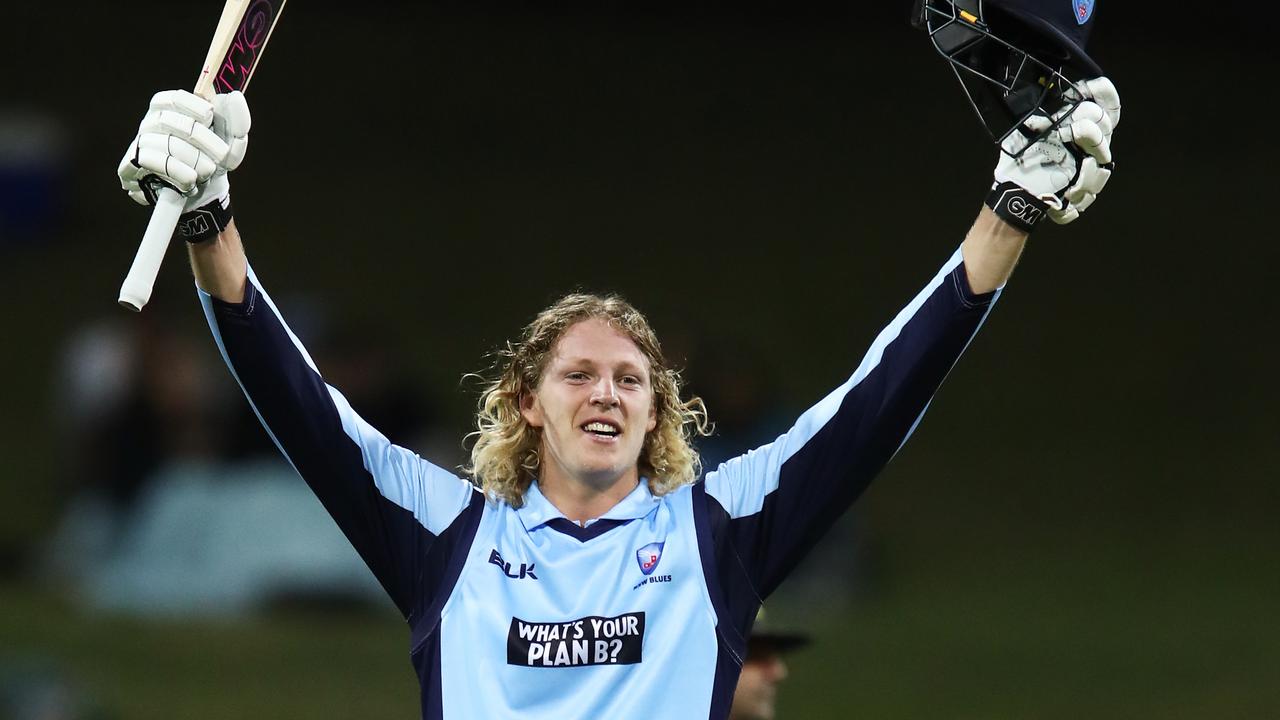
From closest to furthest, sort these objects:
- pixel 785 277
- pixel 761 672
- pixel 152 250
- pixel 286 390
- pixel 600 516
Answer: pixel 152 250, pixel 286 390, pixel 600 516, pixel 761 672, pixel 785 277

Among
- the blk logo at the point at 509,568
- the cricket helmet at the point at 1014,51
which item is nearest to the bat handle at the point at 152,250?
the blk logo at the point at 509,568

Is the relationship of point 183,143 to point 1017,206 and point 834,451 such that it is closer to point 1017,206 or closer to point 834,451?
point 834,451

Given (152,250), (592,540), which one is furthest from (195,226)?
(592,540)

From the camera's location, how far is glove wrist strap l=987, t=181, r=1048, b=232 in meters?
3.27

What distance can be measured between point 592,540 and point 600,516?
3.2 inches

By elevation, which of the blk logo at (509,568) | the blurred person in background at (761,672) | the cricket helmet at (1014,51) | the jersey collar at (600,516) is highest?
the cricket helmet at (1014,51)

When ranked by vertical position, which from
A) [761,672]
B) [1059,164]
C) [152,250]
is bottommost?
[761,672]

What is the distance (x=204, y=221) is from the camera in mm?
3320

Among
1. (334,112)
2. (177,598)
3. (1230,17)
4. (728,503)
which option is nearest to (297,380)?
(728,503)

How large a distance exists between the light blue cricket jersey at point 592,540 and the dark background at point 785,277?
441cm

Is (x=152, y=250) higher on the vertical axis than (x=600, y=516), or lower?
higher

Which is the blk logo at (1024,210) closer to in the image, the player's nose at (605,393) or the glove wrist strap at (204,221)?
the player's nose at (605,393)

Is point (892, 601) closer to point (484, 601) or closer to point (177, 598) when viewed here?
point (177, 598)

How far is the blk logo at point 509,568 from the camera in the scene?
3.45 metres
